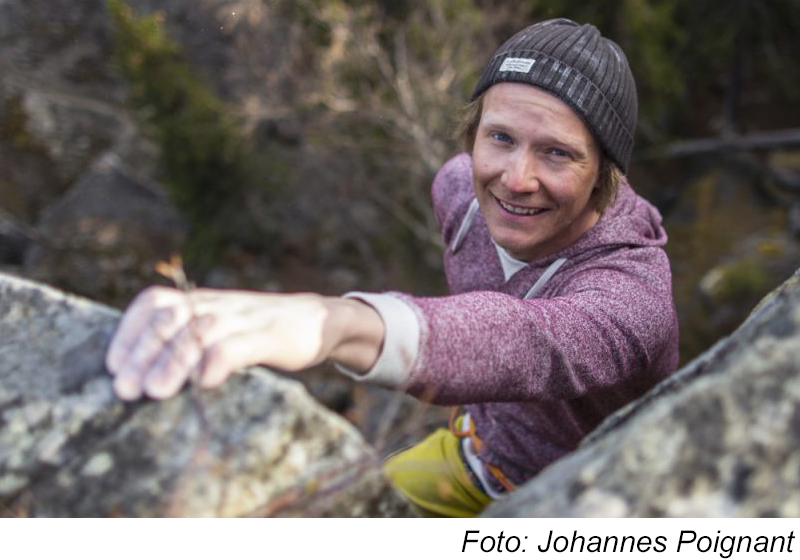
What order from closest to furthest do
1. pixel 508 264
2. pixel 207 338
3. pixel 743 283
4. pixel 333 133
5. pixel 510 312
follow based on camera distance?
pixel 207 338
pixel 510 312
pixel 508 264
pixel 743 283
pixel 333 133

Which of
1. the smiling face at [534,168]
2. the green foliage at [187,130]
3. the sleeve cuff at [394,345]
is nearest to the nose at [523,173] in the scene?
the smiling face at [534,168]

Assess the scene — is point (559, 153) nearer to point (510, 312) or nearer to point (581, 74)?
point (581, 74)

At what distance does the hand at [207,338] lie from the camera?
1297 mm

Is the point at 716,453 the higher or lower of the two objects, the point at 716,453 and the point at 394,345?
the higher

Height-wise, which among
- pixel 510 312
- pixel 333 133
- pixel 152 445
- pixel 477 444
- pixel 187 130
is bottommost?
pixel 187 130

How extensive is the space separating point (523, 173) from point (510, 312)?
761mm

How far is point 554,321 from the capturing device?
178cm

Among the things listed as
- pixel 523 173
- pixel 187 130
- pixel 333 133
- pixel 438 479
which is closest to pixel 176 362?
pixel 523 173

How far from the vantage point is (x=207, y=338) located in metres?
1.30

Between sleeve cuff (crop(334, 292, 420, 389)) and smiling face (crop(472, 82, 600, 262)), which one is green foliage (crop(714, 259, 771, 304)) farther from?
sleeve cuff (crop(334, 292, 420, 389))

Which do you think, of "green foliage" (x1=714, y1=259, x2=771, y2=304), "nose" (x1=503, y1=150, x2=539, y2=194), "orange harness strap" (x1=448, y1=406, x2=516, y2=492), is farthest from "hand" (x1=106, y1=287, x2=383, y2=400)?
"green foliage" (x1=714, y1=259, x2=771, y2=304)

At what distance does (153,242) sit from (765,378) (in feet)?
50.5

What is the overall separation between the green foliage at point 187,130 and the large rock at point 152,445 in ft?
37.9
